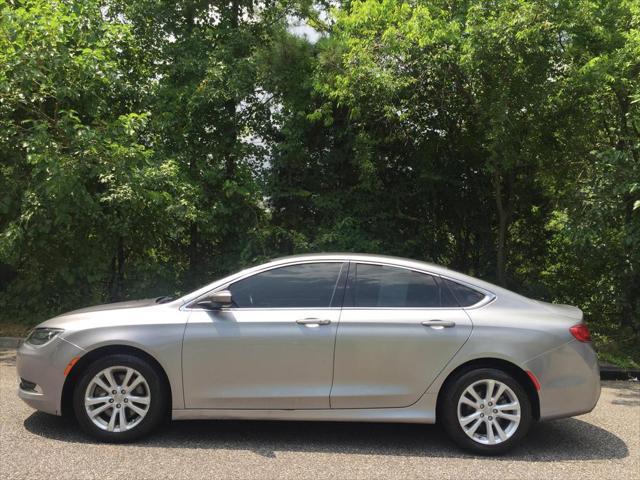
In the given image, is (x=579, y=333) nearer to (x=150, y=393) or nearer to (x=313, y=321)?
(x=313, y=321)

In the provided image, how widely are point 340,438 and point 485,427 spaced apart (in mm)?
1120

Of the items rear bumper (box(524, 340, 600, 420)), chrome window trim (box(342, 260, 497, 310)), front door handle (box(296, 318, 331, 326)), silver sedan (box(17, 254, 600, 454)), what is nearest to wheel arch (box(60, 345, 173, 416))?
silver sedan (box(17, 254, 600, 454))

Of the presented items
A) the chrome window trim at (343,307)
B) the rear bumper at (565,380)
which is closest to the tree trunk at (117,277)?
the chrome window trim at (343,307)

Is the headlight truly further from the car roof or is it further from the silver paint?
the car roof

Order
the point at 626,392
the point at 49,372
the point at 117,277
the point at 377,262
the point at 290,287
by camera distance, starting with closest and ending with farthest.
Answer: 1. the point at 49,372
2. the point at 290,287
3. the point at 377,262
4. the point at 626,392
5. the point at 117,277

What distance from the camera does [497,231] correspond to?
10.3 m

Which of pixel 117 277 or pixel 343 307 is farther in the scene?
pixel 117 277

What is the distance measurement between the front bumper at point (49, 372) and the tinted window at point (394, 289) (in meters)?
2.16

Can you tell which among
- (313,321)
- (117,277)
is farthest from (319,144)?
(313,321)

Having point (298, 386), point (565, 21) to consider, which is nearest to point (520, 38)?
point (565, 21)

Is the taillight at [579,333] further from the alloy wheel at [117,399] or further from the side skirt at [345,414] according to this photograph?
the alloy wheel at [117,399]

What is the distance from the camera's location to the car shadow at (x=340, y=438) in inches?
172

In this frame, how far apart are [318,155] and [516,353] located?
6.36 meters

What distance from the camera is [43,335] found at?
15.0ft
